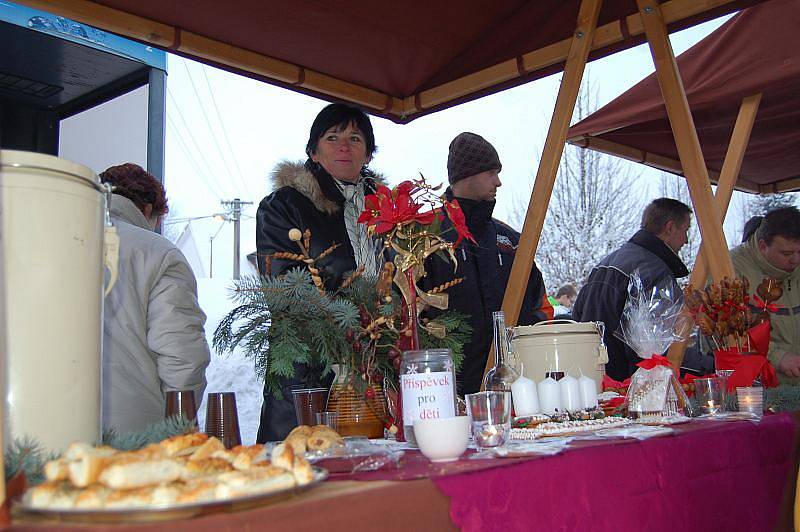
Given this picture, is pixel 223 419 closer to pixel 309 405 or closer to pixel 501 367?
pixel 309 405

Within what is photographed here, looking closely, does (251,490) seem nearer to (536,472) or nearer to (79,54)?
(536,472)

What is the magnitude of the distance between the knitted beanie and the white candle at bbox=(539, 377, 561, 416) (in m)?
1.87

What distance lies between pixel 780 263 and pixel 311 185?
246cm

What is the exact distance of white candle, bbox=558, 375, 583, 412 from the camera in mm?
1729

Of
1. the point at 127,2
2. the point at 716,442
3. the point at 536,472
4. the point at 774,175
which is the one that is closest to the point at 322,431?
the point at 536,472

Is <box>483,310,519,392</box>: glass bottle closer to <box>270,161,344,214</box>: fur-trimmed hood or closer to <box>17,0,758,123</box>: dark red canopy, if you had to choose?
<box>270,161,344,214</box>: fur-trimmed hood

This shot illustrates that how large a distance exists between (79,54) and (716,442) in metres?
3.29

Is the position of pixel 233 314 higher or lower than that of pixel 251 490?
higher

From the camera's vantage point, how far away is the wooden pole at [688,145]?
2422mm

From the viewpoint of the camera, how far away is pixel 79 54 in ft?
11.8

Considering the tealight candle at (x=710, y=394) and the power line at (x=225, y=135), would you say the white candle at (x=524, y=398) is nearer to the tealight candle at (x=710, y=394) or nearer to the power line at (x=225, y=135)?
the tealight candle at (x=710, y=394)

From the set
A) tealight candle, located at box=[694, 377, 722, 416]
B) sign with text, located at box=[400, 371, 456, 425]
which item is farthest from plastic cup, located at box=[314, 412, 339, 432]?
tealight candle, located at box=[694, 377, 722, 416]

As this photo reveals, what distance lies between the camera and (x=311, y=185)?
2.65 meters

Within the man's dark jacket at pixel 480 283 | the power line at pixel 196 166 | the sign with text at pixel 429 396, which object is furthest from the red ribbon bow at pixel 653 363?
the power line at pixel 196 166
